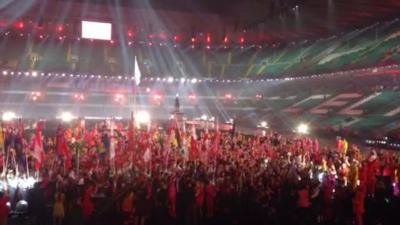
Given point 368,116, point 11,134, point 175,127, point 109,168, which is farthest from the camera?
point 368,116

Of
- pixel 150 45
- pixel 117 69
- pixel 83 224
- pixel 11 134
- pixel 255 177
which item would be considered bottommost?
pixel 83 224

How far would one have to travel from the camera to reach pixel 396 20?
34.6 meters

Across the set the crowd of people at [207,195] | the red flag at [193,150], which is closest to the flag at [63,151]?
the crowd of people at [207,195]

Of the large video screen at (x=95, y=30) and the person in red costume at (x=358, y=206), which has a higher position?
the large video screen at (x=95, y=30)

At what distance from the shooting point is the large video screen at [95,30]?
45.1 m

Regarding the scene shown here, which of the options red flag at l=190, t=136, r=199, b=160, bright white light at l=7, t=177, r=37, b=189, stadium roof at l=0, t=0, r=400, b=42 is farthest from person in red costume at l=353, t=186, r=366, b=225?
stadium roof at l=0, t=0, r=400, b=42

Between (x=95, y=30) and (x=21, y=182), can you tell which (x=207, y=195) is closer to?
(x=21, y=182)

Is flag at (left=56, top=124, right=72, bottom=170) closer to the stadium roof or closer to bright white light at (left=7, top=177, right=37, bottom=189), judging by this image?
bright white light at (left=7, top=177, right=37, bottom=189)

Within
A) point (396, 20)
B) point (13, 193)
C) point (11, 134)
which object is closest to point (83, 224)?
point (13, 193)

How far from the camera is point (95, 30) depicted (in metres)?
45.6

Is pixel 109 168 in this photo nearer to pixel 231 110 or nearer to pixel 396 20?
pixel 396 20

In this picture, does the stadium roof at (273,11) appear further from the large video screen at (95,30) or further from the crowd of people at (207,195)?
the crowd of people at (207,195)

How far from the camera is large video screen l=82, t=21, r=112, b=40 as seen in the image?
45.1m

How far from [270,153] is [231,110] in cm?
2729
